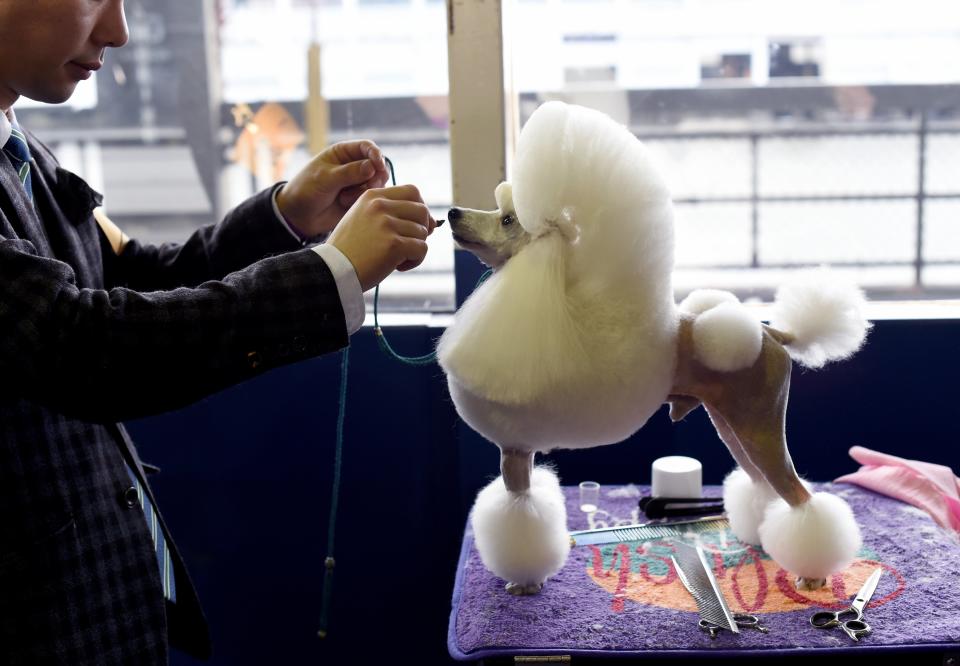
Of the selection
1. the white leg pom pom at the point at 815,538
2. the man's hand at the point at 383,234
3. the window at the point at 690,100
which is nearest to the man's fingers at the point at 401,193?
the man's hand at the point at 383,234

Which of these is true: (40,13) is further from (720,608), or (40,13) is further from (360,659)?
(360,659)

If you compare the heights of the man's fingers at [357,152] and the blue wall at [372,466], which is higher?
the man's fingers at [357,152]

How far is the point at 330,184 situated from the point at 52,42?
0.37m

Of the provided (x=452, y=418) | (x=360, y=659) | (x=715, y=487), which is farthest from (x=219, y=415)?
(x=715, y=487)

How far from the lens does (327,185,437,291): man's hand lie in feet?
2.60

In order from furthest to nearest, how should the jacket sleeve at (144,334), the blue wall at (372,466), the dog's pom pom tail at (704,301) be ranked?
the blue wall at (372,466), the dog's pom pom tail at (704,301), the jacket sleeve at (144,334)

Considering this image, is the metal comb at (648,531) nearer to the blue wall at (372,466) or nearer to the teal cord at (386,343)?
the blue wall at (372,466)

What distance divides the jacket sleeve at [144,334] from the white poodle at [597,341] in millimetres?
255

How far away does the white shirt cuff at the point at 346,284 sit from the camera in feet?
2.51

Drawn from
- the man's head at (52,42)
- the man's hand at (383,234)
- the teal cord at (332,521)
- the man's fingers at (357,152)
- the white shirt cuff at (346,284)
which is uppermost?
the man's head at (52,42)

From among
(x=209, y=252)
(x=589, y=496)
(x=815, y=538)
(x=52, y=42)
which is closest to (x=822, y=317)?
(x=815, y=538)

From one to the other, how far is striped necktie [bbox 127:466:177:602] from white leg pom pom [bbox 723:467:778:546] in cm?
79

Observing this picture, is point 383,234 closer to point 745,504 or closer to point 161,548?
point 161,548

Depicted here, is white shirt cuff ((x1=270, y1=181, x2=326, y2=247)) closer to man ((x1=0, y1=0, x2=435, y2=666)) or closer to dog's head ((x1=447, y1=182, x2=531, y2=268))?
man ((x1=0, y1=0, x2=435, y2=666))
